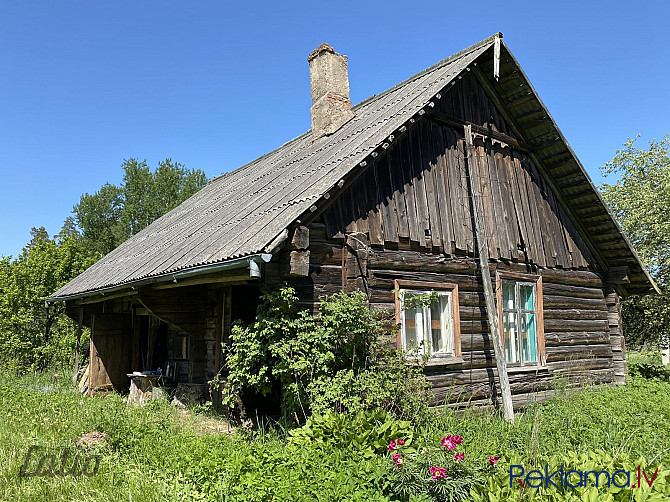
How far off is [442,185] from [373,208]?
189cm

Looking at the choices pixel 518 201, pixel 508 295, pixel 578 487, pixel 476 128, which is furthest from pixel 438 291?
pixel 578 487

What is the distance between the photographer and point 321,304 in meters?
7.55

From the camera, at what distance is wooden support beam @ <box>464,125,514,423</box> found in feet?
30.4

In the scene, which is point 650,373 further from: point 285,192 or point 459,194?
point 285,192

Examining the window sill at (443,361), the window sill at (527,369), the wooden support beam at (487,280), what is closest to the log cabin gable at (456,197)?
the wooden support beam at (487,280)

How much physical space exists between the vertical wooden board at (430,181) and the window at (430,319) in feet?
2.82

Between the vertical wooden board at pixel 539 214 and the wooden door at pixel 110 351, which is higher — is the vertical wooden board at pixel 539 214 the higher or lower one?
the higher one

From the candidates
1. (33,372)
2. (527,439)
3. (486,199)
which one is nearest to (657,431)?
(527,439)

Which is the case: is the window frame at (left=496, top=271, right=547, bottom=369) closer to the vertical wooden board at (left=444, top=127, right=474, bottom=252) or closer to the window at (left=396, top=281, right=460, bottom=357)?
the vertical wooden board at (left=444, top=127, right=474, bottom=252)

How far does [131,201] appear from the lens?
41875mm

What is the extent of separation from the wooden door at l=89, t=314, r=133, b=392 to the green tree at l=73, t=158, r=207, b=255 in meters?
29.4

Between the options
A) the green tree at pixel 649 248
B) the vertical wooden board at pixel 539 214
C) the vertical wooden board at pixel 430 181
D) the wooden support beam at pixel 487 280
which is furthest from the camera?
the green tree at pixel 649 248

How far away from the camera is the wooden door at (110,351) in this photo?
42.7 feet

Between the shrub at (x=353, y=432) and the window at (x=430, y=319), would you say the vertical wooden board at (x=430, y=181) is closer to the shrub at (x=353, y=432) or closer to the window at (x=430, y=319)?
the window at (x=430, y=319)
